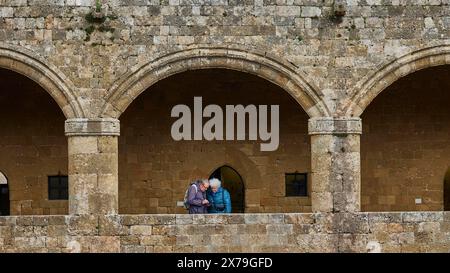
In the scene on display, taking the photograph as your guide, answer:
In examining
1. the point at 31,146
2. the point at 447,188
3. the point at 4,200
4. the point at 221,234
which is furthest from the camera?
the point at 447,188

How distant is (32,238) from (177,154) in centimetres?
470

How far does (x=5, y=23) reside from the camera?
16.6m

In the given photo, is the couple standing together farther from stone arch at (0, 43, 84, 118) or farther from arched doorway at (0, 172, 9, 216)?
arched doorway at (0, 172, 9, 216)

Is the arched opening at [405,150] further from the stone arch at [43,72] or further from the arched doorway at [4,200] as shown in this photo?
the arched doorway at [4,200]

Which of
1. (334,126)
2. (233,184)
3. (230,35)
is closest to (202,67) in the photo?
(230,35)

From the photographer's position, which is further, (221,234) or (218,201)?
(218,201)

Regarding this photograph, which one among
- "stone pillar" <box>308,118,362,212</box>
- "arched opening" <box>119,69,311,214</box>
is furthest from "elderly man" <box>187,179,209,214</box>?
"arched opening" <box>119,69,311,214</box>

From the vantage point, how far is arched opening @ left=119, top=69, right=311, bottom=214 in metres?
19.9

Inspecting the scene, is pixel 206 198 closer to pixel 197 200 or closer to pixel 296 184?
pixel 197 200

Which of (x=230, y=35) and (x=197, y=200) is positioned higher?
(x=230, y=35)

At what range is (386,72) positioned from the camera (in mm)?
16828

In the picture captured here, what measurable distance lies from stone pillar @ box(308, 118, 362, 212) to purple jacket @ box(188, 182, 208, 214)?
1.73 metres

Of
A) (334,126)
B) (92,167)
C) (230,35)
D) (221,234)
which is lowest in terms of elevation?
(221,234)

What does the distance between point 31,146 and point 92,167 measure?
369cm
